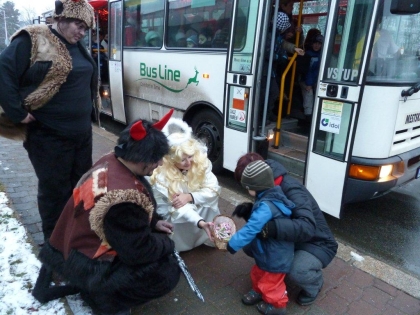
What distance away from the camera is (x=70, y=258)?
189cm

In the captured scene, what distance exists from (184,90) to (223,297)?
3.18 metres

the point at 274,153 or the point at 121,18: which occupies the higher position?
the point at 121,18

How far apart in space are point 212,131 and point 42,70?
8.68 ft

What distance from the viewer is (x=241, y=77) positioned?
3986 millimetres

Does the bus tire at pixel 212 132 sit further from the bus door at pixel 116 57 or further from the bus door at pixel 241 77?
the bus door at pixel 116 57

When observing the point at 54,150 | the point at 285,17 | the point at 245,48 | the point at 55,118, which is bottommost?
the point at 54,150

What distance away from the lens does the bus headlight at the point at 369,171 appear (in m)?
3.09

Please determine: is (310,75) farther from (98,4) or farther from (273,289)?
(98,4)

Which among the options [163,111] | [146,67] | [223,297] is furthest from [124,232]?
[146,67]

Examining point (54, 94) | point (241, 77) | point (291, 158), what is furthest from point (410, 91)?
point (54, 94)

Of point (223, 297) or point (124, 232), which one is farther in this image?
point (223, 297)

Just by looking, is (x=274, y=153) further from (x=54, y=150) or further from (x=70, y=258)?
(x=70, y=258)

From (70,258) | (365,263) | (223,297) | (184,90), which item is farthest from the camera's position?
(184,90)

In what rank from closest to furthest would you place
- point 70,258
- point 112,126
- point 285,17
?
point 70,258, point 285,17, point 112,126
